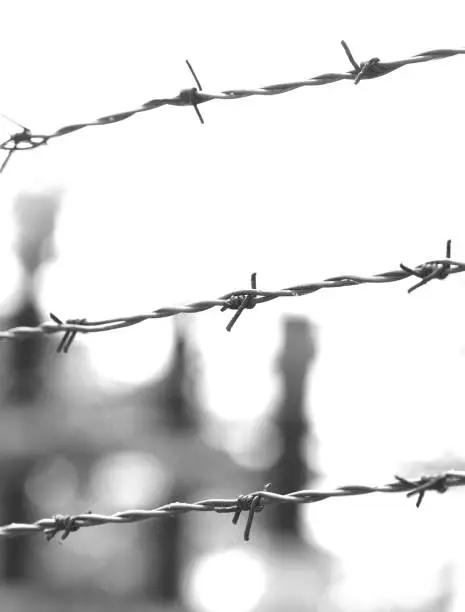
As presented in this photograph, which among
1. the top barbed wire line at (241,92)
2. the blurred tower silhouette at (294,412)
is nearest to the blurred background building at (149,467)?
the blurred tower silhouette at (294,412)

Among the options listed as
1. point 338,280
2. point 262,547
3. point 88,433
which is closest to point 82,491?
point 88,433

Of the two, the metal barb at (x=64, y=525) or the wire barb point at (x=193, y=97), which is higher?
the wire barb point at (x=193, y=97)

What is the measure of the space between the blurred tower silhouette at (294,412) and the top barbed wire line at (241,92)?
13.5m

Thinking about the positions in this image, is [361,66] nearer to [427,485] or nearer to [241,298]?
[241,298]

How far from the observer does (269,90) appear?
8.02 ft

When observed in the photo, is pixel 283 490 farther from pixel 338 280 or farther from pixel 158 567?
pixel 338 280

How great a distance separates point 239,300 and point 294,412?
14.6 metres

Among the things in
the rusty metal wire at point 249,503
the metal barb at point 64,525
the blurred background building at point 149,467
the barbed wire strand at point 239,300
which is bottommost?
the blurred background building at point 149,467

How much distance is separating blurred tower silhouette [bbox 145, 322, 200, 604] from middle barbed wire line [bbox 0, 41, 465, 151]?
13332 mm

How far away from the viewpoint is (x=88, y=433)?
68.6ft

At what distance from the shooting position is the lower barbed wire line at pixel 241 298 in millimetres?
2246

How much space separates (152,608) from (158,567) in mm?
790

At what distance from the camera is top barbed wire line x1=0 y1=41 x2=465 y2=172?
229cm

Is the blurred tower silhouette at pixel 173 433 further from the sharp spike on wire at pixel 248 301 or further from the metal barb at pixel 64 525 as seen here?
the sharp spike on wire at pixel 248 301
